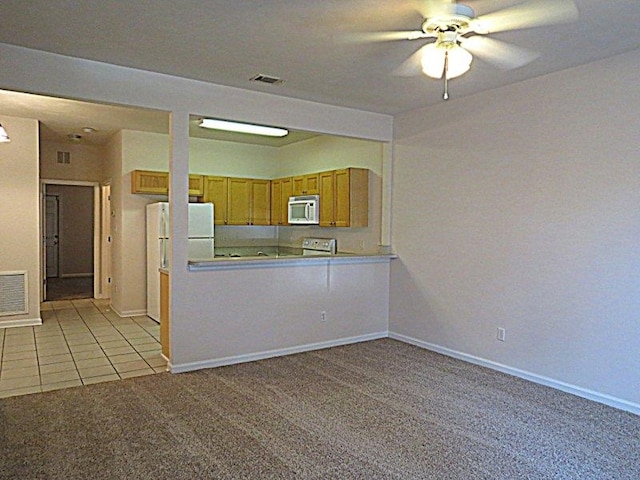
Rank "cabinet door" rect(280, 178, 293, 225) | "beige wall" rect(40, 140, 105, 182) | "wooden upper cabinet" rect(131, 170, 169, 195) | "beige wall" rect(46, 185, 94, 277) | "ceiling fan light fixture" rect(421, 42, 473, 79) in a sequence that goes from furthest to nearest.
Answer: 1. "beige wall" rect(46, 185, 94, 277)
2. "beige wall" rect(40, 140, 105, 182)
3. "cabinet door" rect(280, 178, 293, 225)
4. "wooden upper cabinet" rect(131, 170, 169, 195)
5. "ceiling fan light fixture" rect(421, 42, 473, 79)

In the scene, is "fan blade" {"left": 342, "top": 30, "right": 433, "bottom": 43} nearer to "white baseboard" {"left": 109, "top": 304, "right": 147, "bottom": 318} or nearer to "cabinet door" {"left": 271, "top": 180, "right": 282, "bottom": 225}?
"cabinet door" {"left": 271, "top": 180, "right": 282, "bottom": 225}

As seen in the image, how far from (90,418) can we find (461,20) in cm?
353

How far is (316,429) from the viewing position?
10.3ft

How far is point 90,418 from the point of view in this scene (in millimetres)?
3270

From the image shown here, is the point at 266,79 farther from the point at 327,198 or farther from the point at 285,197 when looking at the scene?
the point at 285,197

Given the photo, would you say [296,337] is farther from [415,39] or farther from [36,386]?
[415,39]

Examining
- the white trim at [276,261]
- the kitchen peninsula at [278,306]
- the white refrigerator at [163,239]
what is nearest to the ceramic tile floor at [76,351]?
the white refrigerator at [163,239]

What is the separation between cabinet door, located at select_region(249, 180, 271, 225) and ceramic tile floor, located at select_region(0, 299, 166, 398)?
2273mm

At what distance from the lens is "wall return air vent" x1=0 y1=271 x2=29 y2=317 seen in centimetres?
604

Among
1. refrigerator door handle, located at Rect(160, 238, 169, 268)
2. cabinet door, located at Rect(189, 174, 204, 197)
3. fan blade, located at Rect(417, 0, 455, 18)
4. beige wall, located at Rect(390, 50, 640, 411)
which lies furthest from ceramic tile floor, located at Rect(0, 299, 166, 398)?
fan blade, located at Rect(417, 0, 455, 18)

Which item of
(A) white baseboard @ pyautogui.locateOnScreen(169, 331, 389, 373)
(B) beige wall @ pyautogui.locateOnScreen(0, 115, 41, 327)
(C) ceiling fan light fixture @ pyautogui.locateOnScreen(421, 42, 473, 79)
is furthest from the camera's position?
(B) beige wall @ pyautogui.locateOnScreen(0, 115, 41, 327)

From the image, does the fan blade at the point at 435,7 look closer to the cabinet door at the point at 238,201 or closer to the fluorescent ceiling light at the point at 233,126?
the fluorescent ceiling light at the point at 233,126

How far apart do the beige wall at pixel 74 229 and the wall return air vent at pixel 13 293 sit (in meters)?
5.50

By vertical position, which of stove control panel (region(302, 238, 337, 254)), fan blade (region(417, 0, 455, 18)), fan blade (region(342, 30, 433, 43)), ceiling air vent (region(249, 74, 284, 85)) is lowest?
stove control panel (region(302, 238, 337, 254))
